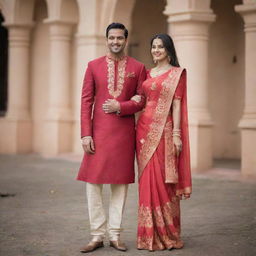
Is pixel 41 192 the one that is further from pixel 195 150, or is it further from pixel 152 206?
pixel 152 206

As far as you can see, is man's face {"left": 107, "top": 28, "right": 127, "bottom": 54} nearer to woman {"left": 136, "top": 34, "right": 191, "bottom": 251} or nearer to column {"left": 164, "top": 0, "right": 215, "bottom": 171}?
woman {"left": 136, "top": 34, "right": 191, "bottom": 251}

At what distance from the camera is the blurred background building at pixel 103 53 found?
37.7ft

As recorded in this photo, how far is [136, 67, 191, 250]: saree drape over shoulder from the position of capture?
19.2 feet

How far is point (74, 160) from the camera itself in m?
14.3

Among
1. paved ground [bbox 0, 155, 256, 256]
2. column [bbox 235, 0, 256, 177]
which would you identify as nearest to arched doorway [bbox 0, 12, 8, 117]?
paved ground [bbox 0, 155, 256, 256]

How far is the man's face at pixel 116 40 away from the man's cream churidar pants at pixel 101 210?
1.14 meters

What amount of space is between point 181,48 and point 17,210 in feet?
15.2

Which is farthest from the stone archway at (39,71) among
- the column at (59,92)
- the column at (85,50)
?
the column at (85,50)

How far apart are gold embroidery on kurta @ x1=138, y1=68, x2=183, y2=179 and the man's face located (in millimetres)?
470

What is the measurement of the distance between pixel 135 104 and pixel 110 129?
0.97 feet

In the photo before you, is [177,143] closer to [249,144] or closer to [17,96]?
[249,144]

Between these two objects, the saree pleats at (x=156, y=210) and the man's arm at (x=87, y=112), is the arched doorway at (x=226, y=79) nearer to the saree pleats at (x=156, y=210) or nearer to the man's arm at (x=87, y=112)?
the saree pleats at (x=156, y=210)

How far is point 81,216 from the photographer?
778 cm

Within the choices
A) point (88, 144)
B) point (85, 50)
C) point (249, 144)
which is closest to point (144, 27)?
point (85, 50)
